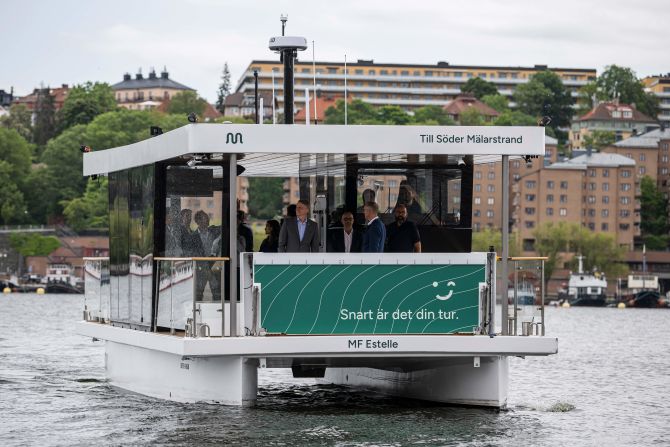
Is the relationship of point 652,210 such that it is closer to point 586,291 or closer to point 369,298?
point 586,291

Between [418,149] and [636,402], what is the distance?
34.8 ft

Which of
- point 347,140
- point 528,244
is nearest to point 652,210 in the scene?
point 528,244

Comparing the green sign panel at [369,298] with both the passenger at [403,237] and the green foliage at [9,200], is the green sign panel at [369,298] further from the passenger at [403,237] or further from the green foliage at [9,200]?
the green foliage at [9,200]

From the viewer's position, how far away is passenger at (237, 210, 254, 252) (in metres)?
20.0

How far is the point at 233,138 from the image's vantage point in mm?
18359

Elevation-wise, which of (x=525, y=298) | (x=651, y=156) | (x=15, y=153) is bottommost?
(x=525, y=298)

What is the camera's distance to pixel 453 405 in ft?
66.9

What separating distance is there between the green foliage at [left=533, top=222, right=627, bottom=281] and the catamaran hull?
5453 inches

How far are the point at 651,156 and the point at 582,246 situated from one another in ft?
119

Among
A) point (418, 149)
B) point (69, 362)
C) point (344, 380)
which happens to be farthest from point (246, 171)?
point (69, 362)

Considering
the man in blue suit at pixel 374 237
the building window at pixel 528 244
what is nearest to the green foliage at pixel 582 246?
the building window at pixel 528 244

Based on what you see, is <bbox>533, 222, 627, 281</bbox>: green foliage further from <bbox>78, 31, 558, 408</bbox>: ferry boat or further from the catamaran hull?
<bbox>78, 31, 558, 408</bbox>: ferry boat

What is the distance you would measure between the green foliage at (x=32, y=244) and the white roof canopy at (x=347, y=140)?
140m

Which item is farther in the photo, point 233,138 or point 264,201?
point 264,201
